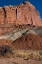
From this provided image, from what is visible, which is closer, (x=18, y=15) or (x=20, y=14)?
(x=18, y=15)

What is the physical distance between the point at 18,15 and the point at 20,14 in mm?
1511

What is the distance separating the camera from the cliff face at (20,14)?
10512cm

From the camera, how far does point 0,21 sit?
102 m

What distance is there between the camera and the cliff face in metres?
105

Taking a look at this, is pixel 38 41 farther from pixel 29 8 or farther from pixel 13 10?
pixel 29 8

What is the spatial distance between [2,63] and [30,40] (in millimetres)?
35258

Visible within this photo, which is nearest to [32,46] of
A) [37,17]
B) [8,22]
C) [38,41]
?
[38,41]

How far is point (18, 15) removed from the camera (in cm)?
11031

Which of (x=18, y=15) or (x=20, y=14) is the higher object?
(x=20, y=14)

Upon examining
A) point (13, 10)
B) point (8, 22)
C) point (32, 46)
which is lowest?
point (32, 46)

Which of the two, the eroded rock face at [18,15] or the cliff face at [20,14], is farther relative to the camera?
the cliff face at [20,14]

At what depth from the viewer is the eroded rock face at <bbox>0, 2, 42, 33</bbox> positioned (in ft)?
340

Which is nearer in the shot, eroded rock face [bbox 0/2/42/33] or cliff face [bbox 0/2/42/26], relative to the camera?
eroded rock face [bbox 0/2/42/33]

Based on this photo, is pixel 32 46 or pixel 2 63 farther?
pixel 32 46
